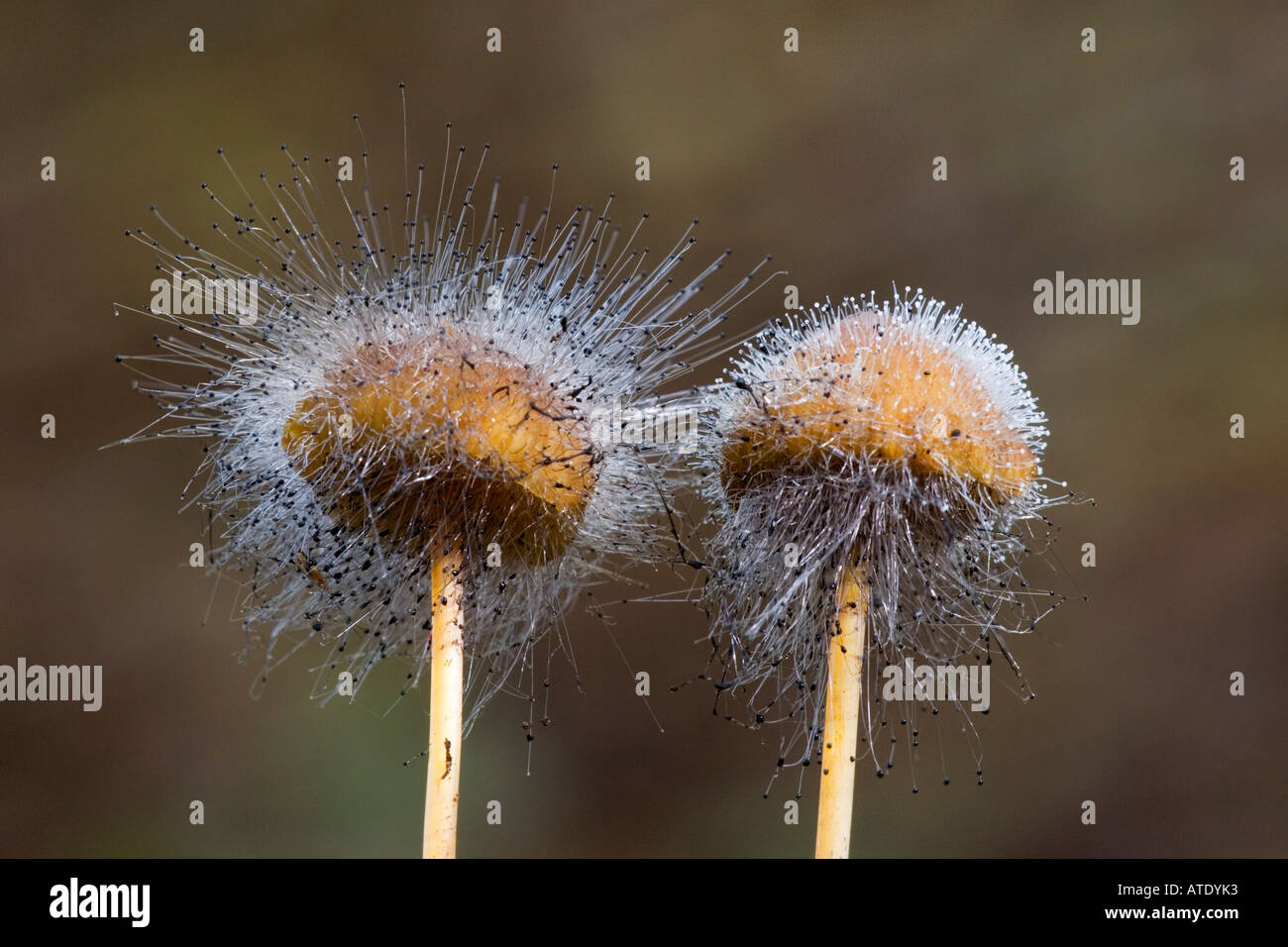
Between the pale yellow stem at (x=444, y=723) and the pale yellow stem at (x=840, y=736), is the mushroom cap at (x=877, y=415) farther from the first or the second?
the pale yellow stem at (x=444, y=723)

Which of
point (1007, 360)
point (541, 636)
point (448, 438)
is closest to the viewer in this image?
point (448, 438)

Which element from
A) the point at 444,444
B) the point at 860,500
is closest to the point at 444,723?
the point at 444,444

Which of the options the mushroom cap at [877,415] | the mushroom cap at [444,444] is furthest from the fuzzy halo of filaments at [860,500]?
the mushroom cap at [444,444]

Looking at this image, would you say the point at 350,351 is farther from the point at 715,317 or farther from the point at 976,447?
the point at 976,447

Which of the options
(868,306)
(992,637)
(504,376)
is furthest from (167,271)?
(992,637)

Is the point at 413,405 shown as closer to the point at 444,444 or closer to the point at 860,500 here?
the point at 444,444

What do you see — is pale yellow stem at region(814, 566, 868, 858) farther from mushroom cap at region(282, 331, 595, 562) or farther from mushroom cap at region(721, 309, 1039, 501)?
mushroom cap at region(282, 331, 595, 562)

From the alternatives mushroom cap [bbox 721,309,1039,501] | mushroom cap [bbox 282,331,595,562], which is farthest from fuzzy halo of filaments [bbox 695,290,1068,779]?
mushroom cap [bbox 282,331,595,562]
